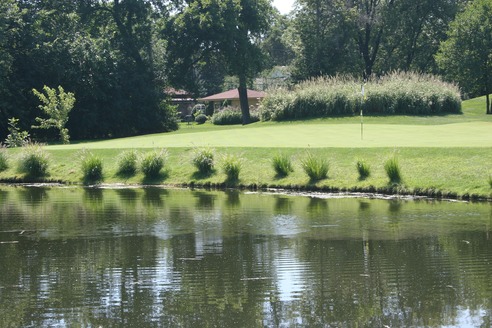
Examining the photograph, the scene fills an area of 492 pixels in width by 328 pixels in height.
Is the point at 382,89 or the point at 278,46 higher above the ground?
the point at 278,46

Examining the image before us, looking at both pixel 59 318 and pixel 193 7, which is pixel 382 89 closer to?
pixel 193 7

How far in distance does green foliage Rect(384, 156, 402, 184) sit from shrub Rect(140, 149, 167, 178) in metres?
8.51

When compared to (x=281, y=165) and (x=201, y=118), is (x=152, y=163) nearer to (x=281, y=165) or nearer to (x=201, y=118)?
(x=281, y=165)

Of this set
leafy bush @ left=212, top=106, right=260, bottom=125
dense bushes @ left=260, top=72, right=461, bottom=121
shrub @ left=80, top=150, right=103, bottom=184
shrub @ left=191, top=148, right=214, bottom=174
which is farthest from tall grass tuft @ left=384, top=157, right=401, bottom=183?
leafy bush @ left=212, top=106, right=260, bottom=125

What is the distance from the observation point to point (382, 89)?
42.2 meters

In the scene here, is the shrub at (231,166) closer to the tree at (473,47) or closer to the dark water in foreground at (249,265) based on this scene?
the dark water in foreground at (249,265)

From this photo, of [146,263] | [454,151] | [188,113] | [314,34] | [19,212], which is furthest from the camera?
[188,113]

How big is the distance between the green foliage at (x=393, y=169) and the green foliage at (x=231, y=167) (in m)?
5.26

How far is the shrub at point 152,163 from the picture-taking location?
26844mm

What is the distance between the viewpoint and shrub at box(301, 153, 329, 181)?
23.8 m

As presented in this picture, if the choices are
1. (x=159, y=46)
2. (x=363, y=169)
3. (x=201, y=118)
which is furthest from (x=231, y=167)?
(x=201, y=118)

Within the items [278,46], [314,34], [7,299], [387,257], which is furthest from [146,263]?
[278,46]

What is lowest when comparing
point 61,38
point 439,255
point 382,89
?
point 439,255

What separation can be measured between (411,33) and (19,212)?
5261 centimetres
